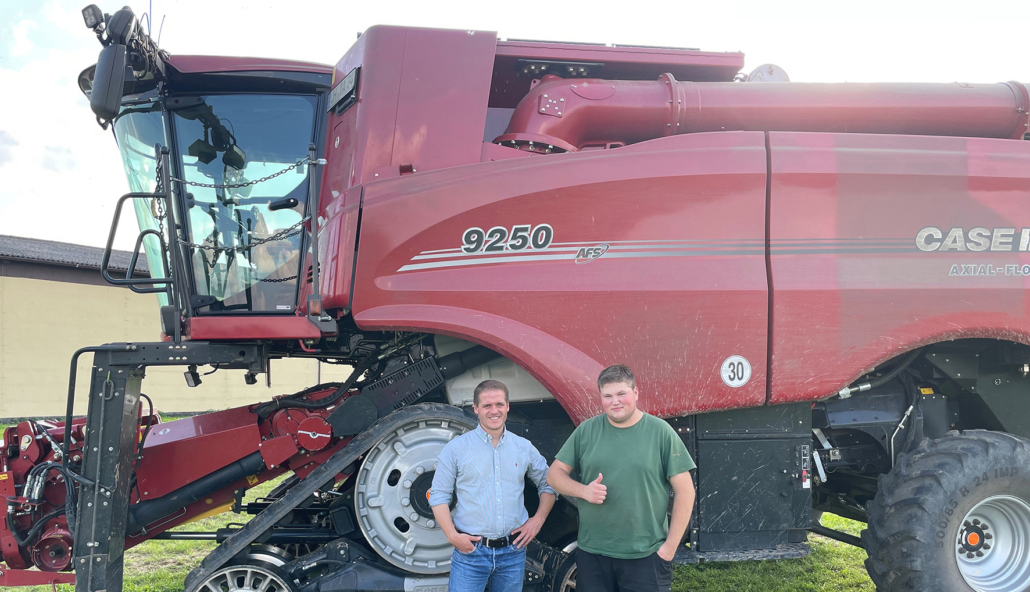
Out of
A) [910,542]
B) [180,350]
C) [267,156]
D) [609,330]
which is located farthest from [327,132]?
[910,542]

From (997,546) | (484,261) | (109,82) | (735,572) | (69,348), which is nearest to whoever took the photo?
(109,82)

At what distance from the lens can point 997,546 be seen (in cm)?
400

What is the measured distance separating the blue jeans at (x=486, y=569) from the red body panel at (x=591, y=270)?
891mm

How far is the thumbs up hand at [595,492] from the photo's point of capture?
9.25ft

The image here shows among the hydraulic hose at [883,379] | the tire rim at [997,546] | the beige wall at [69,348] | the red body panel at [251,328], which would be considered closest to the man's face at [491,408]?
the red body panel at [251,328]

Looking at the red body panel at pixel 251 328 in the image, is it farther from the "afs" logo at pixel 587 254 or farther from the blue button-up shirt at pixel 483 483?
the "afs" logo at pixel 587 254

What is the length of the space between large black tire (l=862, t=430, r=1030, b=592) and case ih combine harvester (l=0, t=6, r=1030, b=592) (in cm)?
2

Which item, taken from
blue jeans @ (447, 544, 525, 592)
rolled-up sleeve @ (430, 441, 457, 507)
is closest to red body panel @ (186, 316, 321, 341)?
Answer: rolled-up sleeve @ (430, 441, 457, 507)

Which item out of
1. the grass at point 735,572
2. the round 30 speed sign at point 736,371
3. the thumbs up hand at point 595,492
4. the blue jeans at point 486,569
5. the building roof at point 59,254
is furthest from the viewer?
the building roof at point 59,254

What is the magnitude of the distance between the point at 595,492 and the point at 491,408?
586 mm

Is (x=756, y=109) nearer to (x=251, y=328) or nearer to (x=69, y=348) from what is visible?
(x=251, y=328)

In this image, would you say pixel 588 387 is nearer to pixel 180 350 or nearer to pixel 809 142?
pixel 809 142

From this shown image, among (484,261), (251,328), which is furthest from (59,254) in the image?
(484,261)

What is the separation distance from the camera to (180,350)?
375 cm
